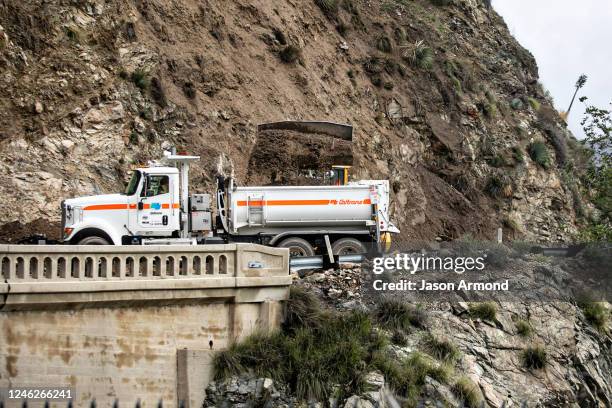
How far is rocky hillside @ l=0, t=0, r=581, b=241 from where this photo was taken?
26172mm

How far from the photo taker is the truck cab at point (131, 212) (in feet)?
67.2

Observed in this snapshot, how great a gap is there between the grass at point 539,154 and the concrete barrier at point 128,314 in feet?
80.8

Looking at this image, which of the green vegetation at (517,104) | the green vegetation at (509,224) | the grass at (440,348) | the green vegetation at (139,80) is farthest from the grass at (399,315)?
the green vegetation at (517,104)

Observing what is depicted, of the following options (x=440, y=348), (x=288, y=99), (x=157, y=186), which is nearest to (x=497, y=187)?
(x=288, y=99)

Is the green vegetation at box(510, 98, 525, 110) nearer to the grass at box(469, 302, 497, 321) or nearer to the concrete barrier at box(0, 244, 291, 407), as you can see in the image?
the grass at box(469, 302, 497, 321)

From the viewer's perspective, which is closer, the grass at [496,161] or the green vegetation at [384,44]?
the grass at [496,161]

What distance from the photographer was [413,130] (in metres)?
37.5

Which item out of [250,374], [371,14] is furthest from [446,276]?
[371,14]

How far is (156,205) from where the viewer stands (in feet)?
69.3

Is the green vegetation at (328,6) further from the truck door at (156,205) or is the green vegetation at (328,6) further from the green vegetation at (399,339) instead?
the green vegetation at (399,339)

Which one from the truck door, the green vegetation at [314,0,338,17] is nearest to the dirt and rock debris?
the truck door

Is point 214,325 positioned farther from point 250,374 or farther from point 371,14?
point 371,14

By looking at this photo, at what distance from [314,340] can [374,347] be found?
4.07 feet

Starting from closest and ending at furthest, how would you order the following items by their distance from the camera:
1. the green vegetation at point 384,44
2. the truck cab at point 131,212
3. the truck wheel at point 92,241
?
1. the truck wheel at point 92,241
2. the truck cab at point 131,212
3. the green vegetation at point 384,44
